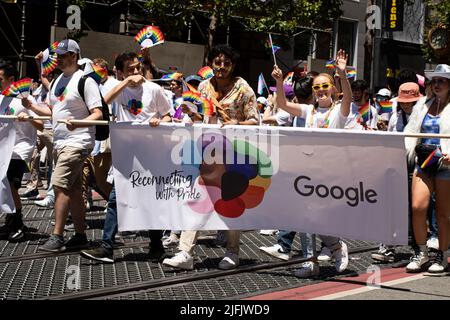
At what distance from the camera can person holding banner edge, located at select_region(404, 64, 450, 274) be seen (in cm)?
699

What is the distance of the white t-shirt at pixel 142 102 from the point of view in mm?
7379

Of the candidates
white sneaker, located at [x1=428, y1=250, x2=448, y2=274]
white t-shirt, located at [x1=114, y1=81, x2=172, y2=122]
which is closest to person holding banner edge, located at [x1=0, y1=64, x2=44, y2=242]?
white t-shirt, located at [x1=114, y1=81, x2=172, y2=122]

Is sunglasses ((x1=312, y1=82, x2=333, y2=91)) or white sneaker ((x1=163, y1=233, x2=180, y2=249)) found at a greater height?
sunglasses ((x1=312, y1=82, x2=333, y2=91))

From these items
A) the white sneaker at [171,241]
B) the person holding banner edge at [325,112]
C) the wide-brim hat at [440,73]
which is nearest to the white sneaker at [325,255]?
the person holding banner edge at [325,112]

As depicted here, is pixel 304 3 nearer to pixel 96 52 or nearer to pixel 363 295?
pixel 96 52

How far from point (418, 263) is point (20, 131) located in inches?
173

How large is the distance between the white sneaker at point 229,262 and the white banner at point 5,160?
2118 millimetres

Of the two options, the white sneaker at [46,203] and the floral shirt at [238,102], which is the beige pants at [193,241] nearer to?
the floral shirt at [238,102]

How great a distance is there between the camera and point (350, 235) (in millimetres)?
6238

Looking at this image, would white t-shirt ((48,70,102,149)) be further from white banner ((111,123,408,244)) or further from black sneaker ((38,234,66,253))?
black sneaker ((38,234,66,253))

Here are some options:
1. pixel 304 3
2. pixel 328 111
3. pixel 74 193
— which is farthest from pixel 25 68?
pixel 328 111

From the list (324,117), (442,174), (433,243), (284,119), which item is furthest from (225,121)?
(433,243)

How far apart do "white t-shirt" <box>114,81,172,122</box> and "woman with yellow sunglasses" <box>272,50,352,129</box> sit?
127 cm

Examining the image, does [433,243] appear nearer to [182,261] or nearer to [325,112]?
[325,112]
